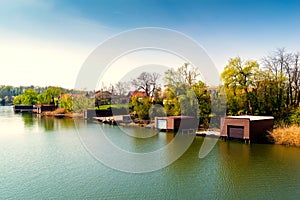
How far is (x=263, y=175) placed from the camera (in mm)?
12180

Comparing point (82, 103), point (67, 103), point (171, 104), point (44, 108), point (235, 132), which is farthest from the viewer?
point (44, 108)

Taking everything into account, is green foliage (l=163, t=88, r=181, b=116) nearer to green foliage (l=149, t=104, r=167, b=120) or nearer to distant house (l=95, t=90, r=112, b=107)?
green foliage (l=149, t=104, r=167, b=120)

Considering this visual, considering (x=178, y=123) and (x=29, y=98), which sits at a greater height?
(x=29, y=98)

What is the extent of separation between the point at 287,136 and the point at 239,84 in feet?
27.3

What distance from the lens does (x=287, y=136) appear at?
60.0 feet

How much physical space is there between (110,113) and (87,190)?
32.0m

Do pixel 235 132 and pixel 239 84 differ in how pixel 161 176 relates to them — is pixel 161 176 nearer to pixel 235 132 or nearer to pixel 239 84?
pixel 235 132

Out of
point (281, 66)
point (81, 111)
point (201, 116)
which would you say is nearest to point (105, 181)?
point (201, 116)

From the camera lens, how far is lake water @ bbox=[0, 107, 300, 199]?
33.2ft

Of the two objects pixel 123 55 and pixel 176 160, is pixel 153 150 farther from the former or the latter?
pixel 123 55

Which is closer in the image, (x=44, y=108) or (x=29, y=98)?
(x=44, y=108)

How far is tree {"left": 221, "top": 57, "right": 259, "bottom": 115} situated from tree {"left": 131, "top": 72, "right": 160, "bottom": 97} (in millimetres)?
10943

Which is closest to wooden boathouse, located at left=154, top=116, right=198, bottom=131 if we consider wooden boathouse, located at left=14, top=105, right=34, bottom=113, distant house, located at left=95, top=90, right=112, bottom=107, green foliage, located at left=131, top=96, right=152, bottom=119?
green foliage, located at left=131, top=96, right=152, bottom=119

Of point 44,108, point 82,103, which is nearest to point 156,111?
point 82,103
